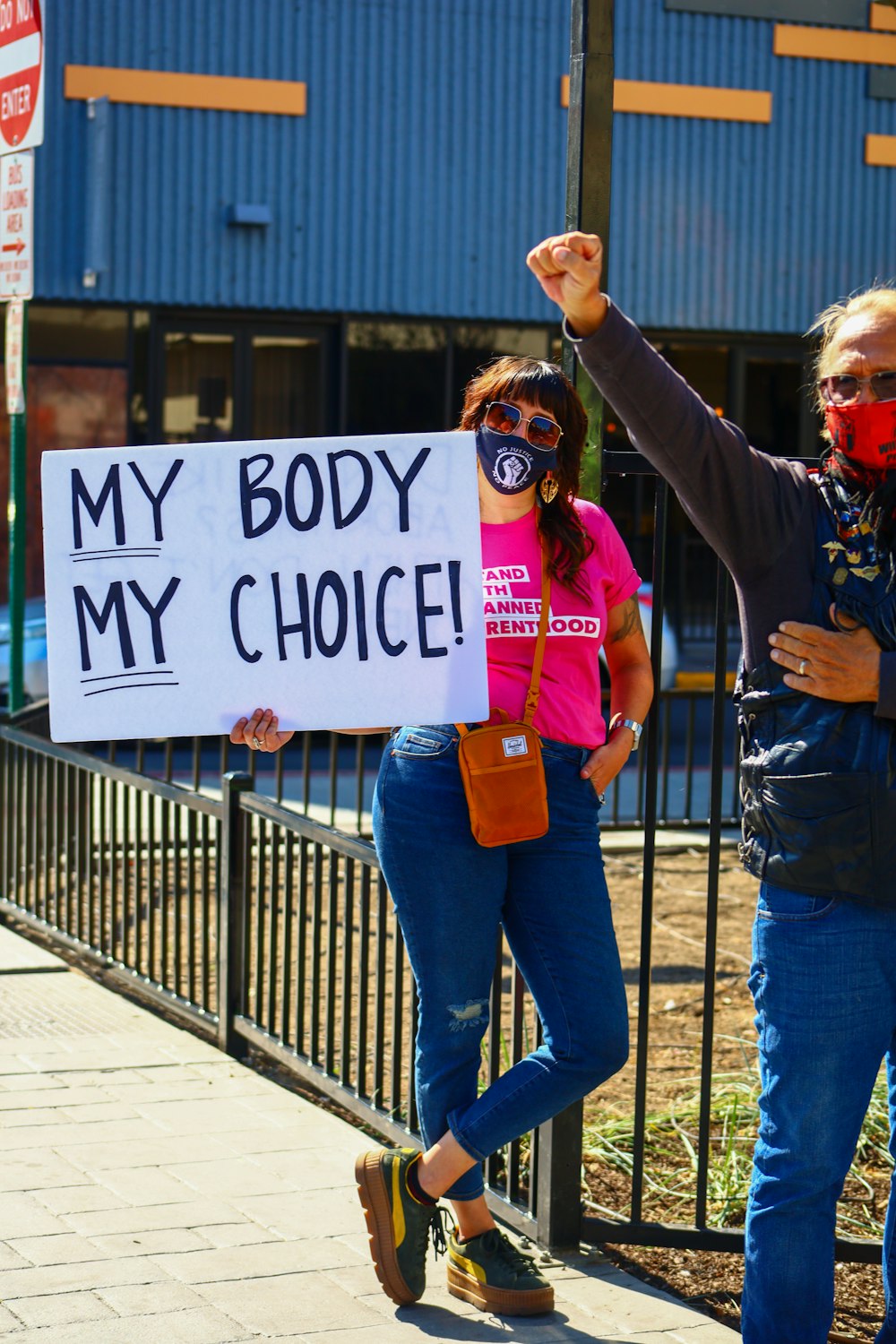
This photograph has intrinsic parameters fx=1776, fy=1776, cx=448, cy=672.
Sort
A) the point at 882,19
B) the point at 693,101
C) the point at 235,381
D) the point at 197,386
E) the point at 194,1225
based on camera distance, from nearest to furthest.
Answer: the point at 882,19 < the point at 194,1225 < the point at 197,386 < the point at 235,381 < the point at 693,101

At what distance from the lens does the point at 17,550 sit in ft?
25.5

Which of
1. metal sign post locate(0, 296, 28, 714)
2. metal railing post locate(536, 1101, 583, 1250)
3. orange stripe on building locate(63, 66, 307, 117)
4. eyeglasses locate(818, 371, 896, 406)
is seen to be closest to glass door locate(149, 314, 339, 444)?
orange stripe on building locate(63, 66, 307, 117)

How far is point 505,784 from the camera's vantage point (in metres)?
3.33

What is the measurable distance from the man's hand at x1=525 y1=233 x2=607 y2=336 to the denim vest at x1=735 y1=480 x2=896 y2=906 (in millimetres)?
532

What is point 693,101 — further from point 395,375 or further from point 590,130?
point 590,130

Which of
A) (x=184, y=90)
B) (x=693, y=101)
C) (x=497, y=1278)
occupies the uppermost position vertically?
(x=693, y=101)

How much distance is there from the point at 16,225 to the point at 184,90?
9649mm

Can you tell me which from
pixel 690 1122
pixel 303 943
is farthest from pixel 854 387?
pixel 303 943

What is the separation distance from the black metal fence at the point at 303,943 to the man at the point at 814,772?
0.76 m

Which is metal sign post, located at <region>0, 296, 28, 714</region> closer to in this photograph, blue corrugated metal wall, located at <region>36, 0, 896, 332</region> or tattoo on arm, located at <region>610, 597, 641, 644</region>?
tattoo on arm, located at <region>610, 597, 641, 644</region>

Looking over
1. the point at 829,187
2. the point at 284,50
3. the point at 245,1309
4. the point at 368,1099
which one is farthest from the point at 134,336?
the point at 245,1309

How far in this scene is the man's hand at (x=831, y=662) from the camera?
2793 mm

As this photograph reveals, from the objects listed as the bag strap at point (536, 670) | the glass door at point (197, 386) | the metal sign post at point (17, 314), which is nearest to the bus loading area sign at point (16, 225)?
the metal sign post at point (17, 314)

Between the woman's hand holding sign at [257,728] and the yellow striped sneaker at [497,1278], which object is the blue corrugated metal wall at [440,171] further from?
the yellow striped sneaker at [497,1278]
